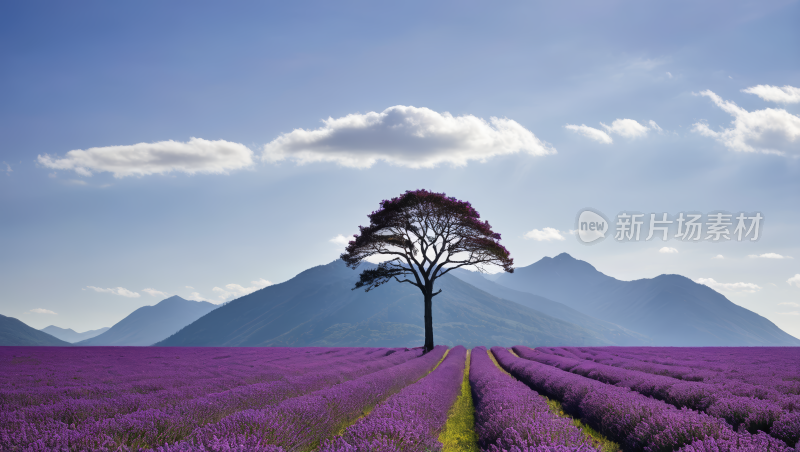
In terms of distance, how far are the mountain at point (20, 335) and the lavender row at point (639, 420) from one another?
198m

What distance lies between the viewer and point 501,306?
19925cm

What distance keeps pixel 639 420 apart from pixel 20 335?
233095 millimetres

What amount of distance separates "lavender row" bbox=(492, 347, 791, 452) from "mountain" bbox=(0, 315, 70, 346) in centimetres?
19801

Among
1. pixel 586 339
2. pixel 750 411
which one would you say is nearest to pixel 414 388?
pixel 750 411

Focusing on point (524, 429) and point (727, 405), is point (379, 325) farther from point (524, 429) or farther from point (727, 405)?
point (524, 429)

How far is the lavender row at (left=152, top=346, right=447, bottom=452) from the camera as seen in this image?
351 cm

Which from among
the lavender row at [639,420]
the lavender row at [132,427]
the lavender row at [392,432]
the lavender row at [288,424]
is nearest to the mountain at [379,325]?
the lavender row at [639,420]

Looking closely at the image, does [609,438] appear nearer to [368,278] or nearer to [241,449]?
[241,449]

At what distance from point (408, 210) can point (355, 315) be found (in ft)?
504

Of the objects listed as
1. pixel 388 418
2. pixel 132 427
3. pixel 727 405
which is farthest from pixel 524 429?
pixel 132 427

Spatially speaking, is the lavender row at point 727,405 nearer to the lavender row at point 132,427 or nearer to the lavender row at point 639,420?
the lavender row at point 639,420

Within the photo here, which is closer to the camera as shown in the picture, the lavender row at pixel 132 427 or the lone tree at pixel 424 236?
the lavender row at pixel 132 427

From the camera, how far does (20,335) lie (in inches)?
6752

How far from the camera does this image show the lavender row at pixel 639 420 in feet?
13.9
